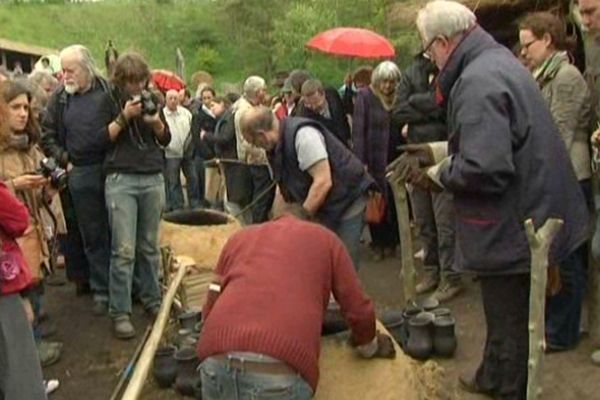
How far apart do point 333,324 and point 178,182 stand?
6.15 meters

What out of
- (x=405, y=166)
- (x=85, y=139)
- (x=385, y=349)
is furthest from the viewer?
(x=85, y=139)

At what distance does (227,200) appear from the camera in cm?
685

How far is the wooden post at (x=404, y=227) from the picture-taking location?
4281mm

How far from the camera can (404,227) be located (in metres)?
4.62

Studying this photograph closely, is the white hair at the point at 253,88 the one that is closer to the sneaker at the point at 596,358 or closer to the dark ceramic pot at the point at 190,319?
the dark ceramic pot at the point at 190,319

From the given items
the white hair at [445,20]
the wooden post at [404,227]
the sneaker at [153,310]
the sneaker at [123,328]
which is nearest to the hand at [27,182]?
the sneaker at [123,328]

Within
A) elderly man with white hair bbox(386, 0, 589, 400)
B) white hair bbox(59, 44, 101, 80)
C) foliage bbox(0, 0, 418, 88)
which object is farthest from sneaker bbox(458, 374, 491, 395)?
foliage bbox(0, 0, 418, 88)

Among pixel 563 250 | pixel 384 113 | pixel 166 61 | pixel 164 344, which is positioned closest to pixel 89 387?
pixel 164 344

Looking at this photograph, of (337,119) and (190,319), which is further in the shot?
(337,119)

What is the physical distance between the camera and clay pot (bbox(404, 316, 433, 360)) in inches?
170

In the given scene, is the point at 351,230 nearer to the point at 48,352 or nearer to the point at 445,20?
the point at 445,20

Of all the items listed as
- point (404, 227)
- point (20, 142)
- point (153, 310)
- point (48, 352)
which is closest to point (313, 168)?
point (404, 227)

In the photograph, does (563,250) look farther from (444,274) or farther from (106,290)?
(106,290)

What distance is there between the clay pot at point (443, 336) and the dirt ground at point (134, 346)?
0.21 ft
